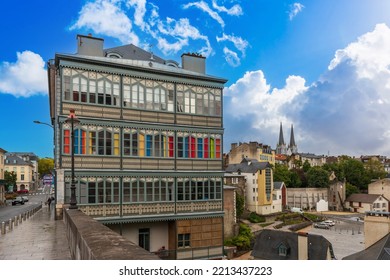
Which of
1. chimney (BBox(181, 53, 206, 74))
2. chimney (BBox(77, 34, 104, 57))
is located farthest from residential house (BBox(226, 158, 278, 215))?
chimney (BBox(77, 34, 104, 57))

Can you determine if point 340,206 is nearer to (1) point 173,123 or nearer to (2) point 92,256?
(1) point 173,123

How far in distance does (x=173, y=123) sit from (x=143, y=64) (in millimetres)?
3234

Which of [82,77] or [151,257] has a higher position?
[82,77]

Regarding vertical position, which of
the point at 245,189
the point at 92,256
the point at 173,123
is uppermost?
the point at 173,123

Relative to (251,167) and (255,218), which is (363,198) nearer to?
(251,167)

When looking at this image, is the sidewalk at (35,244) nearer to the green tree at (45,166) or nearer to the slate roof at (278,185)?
the green tree at (45,166)

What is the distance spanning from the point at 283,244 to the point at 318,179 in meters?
45.6

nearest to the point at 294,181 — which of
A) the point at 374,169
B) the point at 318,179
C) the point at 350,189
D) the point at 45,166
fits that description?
the point at 318,179

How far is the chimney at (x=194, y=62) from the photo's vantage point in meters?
19.5

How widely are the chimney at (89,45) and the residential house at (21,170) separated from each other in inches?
271

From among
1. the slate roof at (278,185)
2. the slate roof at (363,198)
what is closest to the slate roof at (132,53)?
the slate roof at (278,185)
